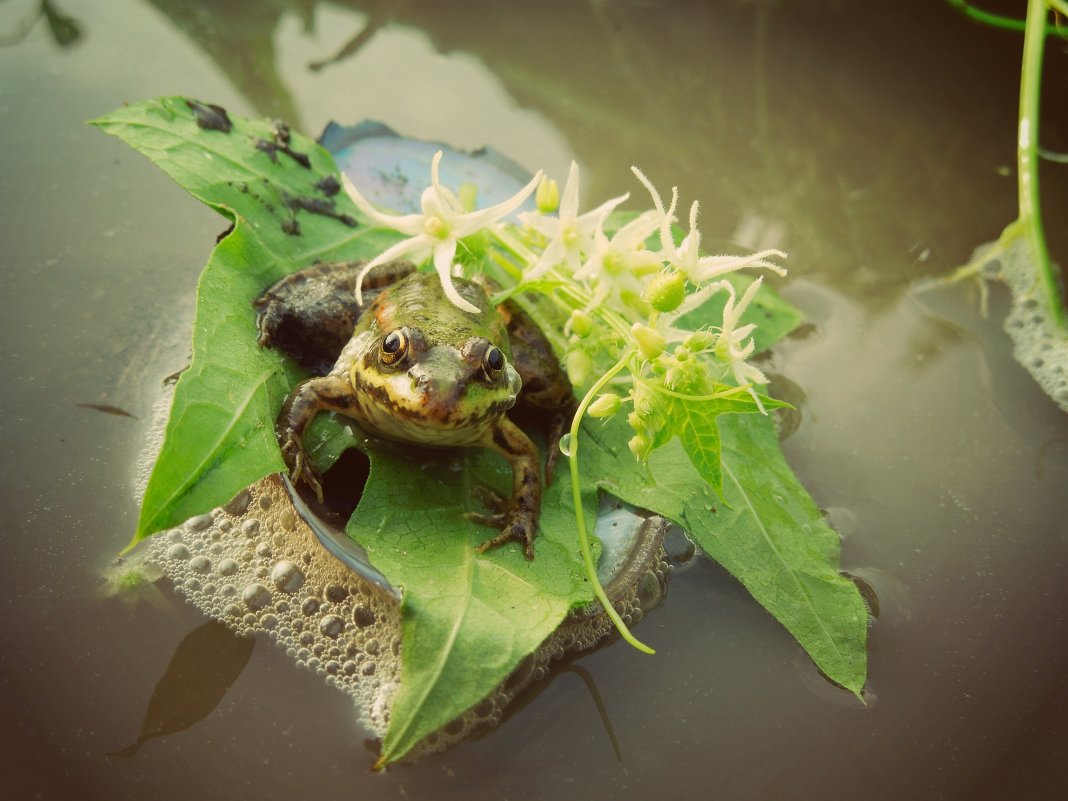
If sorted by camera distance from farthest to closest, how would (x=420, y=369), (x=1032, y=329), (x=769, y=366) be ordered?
(x=1032, y=329), (x=769, y=366), (x=420, y=369)

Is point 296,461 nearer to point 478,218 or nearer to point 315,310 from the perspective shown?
point 315,310

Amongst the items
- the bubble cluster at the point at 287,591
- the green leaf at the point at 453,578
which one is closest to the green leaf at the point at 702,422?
the green leaf at the point at 453,578

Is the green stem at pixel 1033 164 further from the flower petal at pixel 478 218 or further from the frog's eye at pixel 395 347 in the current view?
the frog's eye at pixel 395 347

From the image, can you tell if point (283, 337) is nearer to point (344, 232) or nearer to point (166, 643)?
point (344, 232)

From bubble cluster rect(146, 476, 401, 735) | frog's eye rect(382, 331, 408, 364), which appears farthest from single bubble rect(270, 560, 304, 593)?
frog's eye rect(382, 331, 408, 364)

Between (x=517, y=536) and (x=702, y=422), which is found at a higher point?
(x=702, y=422)

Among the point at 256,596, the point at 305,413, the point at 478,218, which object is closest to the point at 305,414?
the point at 305,413
